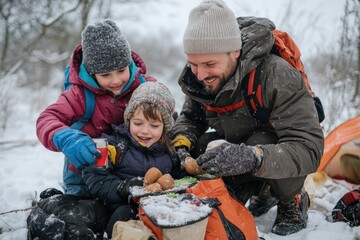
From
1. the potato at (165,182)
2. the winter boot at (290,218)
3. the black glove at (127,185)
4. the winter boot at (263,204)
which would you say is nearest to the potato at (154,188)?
the potato at (165,182)

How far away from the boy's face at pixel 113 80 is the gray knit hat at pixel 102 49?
0.04m

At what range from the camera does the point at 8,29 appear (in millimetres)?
7984

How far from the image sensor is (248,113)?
260cm

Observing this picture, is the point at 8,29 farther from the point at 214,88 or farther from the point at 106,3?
the point at 214,88

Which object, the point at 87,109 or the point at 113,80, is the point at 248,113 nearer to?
the point at 113,80

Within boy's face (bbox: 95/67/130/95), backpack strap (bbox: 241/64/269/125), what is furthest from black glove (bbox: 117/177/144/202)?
backpack strap (bbox: 241/64/269/125)

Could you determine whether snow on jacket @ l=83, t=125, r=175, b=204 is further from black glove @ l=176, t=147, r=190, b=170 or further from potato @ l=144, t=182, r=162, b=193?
potato @ l=144, t=182, r=162, b=193

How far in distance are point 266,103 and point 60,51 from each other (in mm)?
9213

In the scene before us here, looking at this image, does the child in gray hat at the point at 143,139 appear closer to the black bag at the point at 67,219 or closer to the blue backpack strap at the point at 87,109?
the black bag at the point at 67,219

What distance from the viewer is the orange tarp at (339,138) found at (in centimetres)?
346

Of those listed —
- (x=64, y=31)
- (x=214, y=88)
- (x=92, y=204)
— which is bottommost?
(x=64, y=31)

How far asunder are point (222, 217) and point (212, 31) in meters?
1.21

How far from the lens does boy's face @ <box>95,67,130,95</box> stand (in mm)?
2744

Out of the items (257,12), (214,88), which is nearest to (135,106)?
(214,88)
